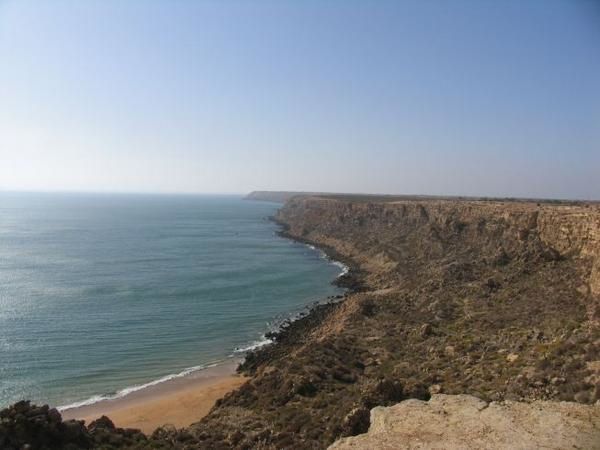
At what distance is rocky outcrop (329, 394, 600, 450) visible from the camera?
13.7 m

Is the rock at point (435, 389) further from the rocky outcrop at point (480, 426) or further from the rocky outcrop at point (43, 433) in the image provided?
the rocky outcrop at point (43, 433)

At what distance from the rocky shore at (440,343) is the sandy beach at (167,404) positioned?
251 centimetres

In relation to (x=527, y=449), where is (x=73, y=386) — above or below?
below

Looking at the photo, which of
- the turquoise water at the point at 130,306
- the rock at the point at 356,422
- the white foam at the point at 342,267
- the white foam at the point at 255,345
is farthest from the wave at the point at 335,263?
the rock at the point at 356,422

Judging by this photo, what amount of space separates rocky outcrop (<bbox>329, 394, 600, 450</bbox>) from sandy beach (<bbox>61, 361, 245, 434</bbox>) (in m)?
14.3

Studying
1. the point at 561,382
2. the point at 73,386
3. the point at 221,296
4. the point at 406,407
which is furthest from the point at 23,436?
the point at 221,296

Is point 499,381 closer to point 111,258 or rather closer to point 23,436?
point 23,436

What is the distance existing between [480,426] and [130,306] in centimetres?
4172

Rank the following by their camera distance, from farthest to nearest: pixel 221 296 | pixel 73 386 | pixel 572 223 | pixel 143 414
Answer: pixel 221 296
pixel 572 223
pixel 73 386
pixel 143 414

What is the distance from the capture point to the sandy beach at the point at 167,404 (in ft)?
87.2

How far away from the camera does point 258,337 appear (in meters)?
41.8

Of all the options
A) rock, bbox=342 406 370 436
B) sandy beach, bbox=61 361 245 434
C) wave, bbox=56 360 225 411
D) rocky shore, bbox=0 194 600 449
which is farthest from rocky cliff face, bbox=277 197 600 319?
wave, bbox=56 360 225 411

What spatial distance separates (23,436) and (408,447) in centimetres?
1332

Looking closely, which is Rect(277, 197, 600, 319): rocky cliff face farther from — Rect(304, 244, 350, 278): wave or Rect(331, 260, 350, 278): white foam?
Rect(304, 244, 350, 278): wave
